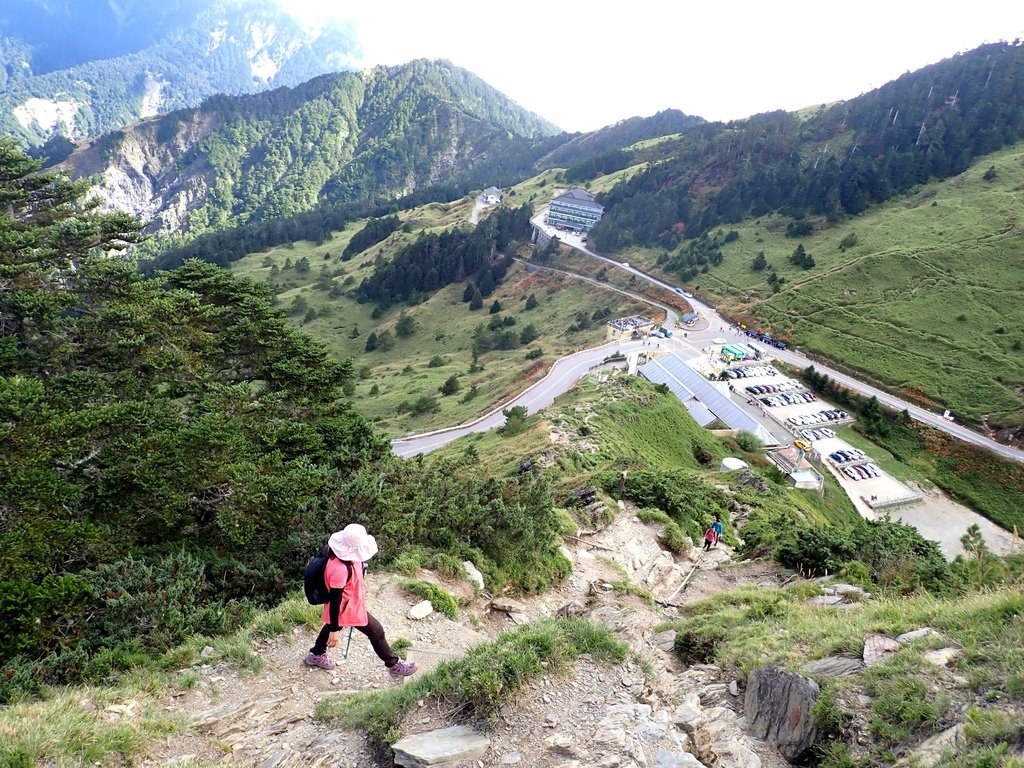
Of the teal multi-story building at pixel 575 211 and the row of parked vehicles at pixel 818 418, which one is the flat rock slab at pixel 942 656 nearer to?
the row of parked vehicles at pixel 818 418

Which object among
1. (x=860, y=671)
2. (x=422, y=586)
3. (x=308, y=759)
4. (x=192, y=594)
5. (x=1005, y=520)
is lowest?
(x=1005, y=520)

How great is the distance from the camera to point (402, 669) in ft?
25.6

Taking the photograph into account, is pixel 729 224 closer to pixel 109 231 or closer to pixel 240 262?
pixel 109 231

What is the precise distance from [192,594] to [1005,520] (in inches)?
2197

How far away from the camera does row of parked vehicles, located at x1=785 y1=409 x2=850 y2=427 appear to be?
49.2 m

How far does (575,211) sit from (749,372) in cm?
7356

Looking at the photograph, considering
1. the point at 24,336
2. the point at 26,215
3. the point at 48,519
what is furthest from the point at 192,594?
the point at 26,215

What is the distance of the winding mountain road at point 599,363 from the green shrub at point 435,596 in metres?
27.2

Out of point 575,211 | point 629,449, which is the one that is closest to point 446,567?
point 629,449

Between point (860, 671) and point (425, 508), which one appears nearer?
point (860, 671)

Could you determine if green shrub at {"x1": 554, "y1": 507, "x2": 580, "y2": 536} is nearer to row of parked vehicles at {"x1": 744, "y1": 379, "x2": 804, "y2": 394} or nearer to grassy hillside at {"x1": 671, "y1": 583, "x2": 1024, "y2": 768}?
grassy hillside at {"x1": 671, "y1": 583, "x2": 1024, "y2": 768}

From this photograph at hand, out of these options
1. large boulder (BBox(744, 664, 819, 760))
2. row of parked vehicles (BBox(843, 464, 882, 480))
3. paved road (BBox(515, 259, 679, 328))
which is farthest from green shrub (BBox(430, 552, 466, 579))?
paved road (BBox(515, 259, 679, 328))

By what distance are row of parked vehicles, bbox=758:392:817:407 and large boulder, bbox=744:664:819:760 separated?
164 ft

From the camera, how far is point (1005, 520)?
41.5 metres
